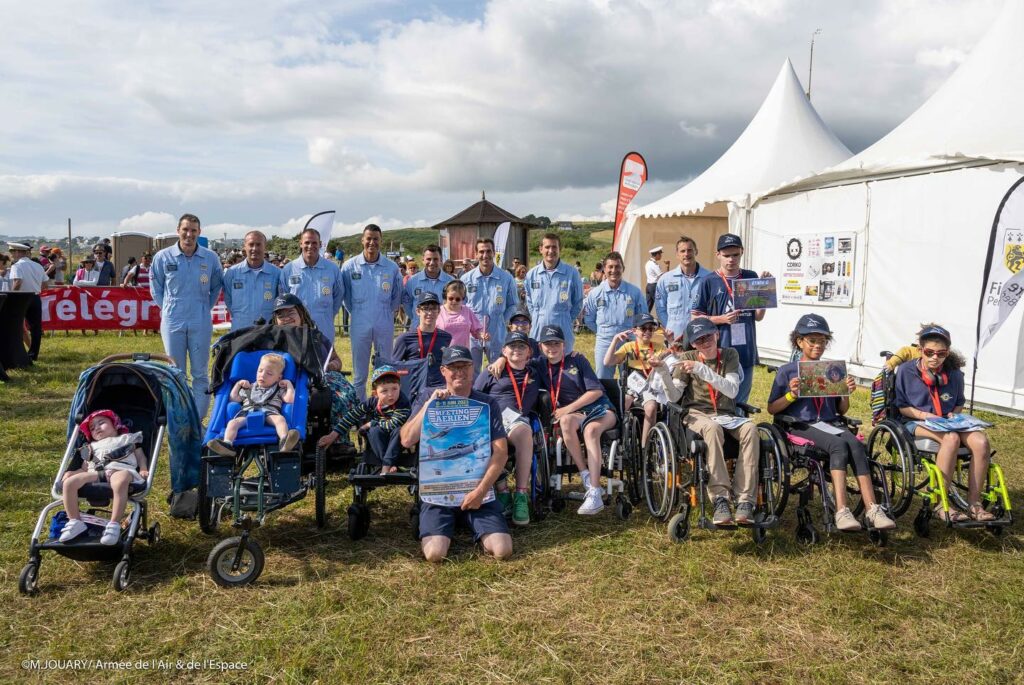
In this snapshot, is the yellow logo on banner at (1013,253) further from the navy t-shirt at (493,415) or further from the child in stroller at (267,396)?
the child in stroller at (267,396)

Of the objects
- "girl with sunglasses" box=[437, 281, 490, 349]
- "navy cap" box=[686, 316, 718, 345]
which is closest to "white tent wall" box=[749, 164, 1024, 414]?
"navy cap" box=[686, 316, 718, 345]

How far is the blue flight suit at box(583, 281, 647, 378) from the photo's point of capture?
6.22 m

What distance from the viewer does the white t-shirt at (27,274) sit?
10.4 metres

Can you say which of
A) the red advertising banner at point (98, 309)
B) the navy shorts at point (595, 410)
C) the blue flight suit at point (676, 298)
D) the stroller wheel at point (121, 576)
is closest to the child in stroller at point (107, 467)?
the stroller wheel at point (121, 576)

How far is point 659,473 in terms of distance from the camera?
436cm

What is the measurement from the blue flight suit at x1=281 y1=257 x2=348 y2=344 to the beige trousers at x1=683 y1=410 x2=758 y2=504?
3.55 metres

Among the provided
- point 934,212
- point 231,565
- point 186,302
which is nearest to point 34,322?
point 186,302

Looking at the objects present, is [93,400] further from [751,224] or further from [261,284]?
[751,224]

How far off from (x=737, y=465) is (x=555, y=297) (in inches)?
115

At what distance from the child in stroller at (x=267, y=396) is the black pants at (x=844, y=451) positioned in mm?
2973

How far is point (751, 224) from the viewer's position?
11.0 metres

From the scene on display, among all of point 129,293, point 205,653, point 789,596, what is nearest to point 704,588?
point 789,596

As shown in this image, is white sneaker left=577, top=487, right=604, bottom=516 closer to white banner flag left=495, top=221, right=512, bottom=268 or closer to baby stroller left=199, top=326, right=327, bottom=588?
baby stroller left=199, top=326, right=327, bottom=588

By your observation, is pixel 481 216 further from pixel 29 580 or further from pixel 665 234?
pixel 29 580
